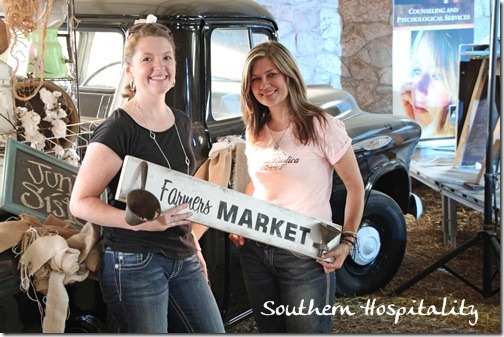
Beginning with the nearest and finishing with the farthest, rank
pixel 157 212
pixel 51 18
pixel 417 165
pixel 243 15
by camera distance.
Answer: pixel 157 212 → pixel 51 18 → pixel 243 15 → pixel 417 165

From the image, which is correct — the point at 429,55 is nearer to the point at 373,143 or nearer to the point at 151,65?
the point at 373,143

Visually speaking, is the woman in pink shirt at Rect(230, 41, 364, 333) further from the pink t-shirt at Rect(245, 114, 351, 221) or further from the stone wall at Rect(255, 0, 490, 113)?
the stone wall at Rect(255, 0, 490, 113)

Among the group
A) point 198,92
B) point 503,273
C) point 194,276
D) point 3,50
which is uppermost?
point 3,50

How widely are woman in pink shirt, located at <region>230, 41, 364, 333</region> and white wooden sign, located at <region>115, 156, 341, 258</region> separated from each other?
0.05 metres

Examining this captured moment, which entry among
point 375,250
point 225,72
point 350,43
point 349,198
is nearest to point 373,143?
point 375,250

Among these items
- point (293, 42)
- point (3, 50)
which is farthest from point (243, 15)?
point (3, 50)

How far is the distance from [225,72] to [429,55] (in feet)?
1.93

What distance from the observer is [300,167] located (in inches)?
68.8

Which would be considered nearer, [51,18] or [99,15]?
[51,18]

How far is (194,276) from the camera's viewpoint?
1.62m

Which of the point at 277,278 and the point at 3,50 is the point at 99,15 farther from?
the point at 277,278

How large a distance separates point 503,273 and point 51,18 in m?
1.38

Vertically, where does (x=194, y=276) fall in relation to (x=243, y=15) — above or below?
below

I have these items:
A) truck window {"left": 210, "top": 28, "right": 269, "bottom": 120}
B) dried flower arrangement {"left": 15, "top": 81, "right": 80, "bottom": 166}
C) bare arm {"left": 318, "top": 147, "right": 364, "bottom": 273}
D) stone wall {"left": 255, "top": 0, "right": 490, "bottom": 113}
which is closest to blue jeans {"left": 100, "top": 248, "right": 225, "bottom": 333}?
bare arm {"left": 318, "top": 147, "right": 364, "bottom": 273}
